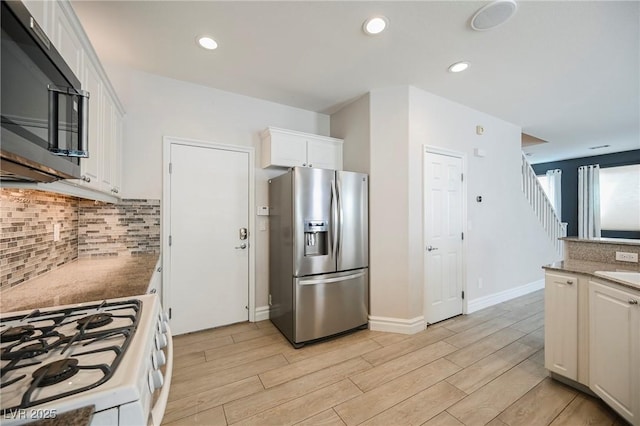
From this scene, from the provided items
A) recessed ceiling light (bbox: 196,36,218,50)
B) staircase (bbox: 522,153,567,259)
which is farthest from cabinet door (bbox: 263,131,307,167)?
staircase (bbox: 522,153,567,259)

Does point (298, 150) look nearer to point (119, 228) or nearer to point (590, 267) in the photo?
point (119, 228)

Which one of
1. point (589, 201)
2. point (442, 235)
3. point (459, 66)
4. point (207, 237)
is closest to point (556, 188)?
point (589, 201)

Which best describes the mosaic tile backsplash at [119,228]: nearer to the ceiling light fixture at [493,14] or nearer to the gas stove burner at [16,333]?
the gas stove burner at [16,333]

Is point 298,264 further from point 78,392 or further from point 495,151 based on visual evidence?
point 495,151

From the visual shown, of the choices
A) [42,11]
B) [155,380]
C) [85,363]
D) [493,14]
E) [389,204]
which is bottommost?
[155,380]


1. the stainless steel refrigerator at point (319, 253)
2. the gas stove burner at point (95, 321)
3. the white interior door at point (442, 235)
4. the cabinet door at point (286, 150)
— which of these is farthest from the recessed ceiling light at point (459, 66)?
the gas stove burner at point (95, 321)

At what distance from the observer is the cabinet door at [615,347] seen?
1452 mm

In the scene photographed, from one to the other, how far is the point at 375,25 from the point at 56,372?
97.3 inches

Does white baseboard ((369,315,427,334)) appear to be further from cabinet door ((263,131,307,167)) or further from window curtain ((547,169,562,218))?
window curtain ((547,169,562,218))

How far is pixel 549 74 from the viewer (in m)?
2.59

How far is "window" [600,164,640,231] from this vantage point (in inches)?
219

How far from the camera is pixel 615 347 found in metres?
1.56

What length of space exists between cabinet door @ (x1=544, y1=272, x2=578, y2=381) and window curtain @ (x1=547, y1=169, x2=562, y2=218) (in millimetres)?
6424

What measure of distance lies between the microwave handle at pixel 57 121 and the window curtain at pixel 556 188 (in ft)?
29.8
